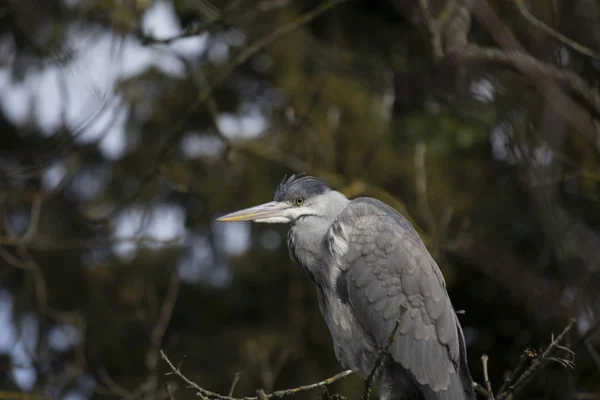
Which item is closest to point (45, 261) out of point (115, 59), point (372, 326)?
point (115, 59)

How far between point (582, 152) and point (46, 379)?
4.10 meters

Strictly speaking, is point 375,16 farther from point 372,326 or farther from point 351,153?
point 372,326

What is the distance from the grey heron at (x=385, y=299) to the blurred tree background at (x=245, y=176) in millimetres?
669

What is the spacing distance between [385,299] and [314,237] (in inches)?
22.5

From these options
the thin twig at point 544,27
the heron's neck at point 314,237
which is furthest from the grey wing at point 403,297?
the thin twig at point 544,27

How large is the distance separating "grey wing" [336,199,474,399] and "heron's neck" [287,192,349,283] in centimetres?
18

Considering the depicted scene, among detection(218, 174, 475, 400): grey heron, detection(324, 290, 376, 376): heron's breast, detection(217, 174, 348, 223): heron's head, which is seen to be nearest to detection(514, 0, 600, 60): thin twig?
detection(218, 174, 475, 400): grey heron

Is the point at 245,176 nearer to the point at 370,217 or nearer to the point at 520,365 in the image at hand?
the point at 370,217

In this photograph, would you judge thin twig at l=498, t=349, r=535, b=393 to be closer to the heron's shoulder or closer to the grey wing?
the grey wing

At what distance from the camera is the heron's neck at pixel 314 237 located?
4.45 metres

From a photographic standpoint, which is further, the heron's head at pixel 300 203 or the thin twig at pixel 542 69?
the heron's head at pixel 300 203

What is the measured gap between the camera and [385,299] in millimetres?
4133

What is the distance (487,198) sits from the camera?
300 inches

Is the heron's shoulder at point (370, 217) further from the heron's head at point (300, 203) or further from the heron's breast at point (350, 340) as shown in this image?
the heron's breast at point (350, 340)
